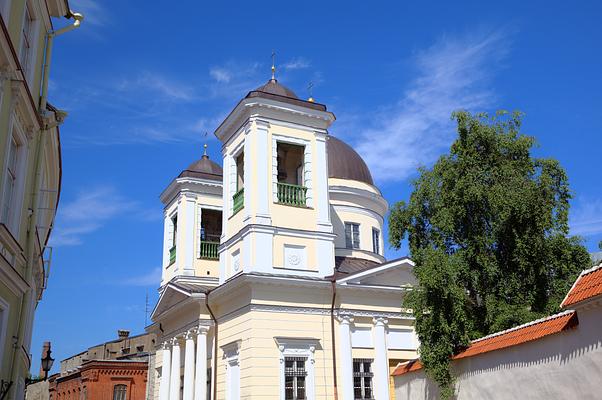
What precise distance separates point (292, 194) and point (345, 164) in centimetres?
753

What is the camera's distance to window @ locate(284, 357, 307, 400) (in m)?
20.3

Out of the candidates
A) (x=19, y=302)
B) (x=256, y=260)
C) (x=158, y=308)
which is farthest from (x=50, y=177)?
(x=158, y=308)

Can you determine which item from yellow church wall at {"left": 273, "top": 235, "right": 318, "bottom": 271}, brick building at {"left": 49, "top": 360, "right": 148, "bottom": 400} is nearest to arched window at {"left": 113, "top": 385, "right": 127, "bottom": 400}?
brick building at {"left": 49, "top": 360, "right": 148, "bottom": 400}

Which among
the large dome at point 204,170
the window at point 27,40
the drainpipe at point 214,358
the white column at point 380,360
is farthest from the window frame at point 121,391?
the window at point 27,40

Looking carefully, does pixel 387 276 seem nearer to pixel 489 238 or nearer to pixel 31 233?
pixel 489 238

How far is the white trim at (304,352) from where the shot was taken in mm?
20484

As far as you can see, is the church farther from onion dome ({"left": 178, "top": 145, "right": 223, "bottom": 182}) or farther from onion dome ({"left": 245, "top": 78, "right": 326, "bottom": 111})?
onion dome ({"left": 178, "top": 145, "right": 223, "bottom": 182})

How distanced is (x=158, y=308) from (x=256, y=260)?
8.31 meters

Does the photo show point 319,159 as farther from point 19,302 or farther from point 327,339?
point 19,302

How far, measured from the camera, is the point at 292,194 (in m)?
22.9

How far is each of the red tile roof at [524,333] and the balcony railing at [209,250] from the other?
55.7 ft

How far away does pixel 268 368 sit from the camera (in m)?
20.1

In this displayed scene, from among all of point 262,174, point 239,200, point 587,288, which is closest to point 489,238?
point 587,288

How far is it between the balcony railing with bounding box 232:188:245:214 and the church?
40 millimetres
